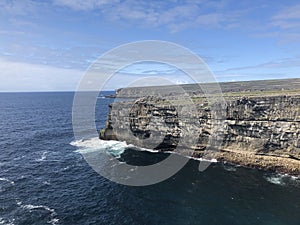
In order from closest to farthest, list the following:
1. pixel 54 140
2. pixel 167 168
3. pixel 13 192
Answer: pixel 13 192 < pixel 167 168 < pixel 54 140

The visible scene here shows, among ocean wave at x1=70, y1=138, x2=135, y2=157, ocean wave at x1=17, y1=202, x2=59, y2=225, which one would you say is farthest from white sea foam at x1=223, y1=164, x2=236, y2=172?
ocean wave at x1=17, y1=202, x2=59, y2=225

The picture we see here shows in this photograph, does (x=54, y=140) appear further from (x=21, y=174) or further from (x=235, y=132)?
(x=235, y=132)

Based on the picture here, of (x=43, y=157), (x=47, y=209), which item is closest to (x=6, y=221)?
(x=47, y=209)

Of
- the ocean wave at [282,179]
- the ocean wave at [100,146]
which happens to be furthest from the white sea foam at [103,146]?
the ocean wave at [282,179]

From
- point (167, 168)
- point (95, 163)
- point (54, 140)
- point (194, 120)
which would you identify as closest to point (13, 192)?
point (95, 163)

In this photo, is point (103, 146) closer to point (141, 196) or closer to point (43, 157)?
point (43, 157)

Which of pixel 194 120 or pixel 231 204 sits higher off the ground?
pixel 194 120

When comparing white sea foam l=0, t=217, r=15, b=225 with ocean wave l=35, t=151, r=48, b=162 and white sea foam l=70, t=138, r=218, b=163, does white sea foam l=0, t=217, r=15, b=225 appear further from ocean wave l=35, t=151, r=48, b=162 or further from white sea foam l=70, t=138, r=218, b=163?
white sea foam l=70, t=138, r=218, b=163

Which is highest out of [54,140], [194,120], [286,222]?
[194,120]
